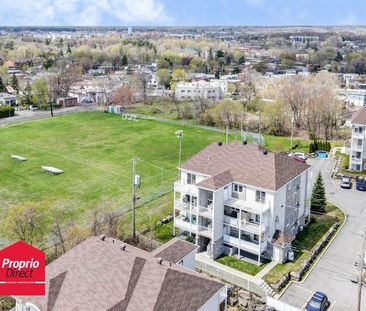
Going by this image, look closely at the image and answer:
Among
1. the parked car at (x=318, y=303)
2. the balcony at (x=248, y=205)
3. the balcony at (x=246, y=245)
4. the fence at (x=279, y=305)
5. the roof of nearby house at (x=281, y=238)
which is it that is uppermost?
the balcony at (x=248, y=205)

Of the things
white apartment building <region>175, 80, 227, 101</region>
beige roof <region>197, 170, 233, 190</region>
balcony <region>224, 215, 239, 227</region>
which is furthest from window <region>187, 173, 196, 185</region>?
white apartment building <region>175, 80, 227, 101</region>

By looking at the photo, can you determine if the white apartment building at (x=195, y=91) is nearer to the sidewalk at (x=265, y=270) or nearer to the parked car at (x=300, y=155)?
the parked car at (x=300, y=155)

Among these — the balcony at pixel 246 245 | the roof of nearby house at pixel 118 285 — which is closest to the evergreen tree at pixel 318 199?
the balcony at pixel 246 245

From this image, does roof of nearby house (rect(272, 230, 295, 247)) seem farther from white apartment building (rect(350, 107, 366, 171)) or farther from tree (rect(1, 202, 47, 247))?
white apartment building (rect(350, 107, 366, 171))

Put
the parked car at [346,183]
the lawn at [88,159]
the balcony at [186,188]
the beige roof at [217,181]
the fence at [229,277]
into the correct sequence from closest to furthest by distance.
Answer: the fence at [229,277]
the beige roof at [217,181]
the balcony at [186,188]
the lawn at [88,159]
the parked car at [346,183]

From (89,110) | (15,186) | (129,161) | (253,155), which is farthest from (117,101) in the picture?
(253,155)

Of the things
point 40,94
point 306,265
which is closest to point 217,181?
point 306,265
